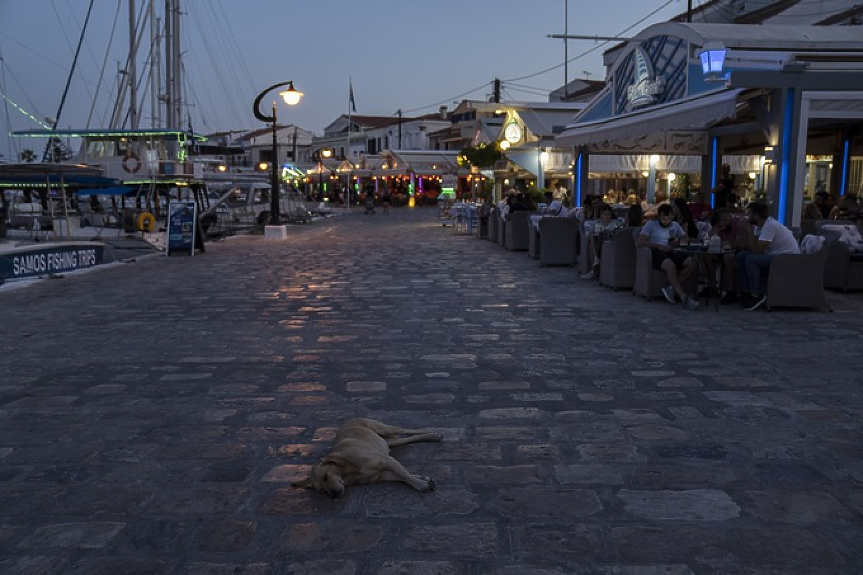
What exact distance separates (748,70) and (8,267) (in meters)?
10.9

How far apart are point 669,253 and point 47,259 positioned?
9659 millimetres

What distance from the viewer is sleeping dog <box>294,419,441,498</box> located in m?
3.39

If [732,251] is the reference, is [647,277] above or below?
below

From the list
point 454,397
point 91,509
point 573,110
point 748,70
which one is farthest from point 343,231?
point 91,509

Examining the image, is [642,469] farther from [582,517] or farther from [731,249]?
[731,249]

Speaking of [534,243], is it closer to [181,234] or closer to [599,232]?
[599,232]

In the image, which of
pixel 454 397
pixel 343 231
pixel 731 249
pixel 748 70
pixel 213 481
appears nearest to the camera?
pixel 213 481

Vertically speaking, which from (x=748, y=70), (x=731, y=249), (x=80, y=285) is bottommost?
(x=80, y=285)

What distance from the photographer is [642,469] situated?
363 cm

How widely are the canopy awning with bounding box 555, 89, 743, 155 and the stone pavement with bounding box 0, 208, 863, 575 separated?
2788mm

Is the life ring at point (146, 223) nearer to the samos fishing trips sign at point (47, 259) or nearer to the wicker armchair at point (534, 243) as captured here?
the samos fishing trips sign at point (47, 259)

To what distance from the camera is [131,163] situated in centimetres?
2770

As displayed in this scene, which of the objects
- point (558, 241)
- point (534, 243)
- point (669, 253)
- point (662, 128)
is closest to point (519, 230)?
point (534, 243)

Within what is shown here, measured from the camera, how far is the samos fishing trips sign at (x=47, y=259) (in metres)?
10.9
